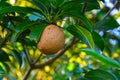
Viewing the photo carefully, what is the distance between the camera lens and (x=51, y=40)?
1342 mm

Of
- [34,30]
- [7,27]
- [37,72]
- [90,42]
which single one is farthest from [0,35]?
[37,72]

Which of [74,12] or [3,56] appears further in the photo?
[3,56]

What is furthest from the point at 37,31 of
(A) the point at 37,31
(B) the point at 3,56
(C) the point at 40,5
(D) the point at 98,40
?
(B) the point at 3,56

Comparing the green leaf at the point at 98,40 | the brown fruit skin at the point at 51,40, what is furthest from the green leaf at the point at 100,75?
the brown fruit skin at the point at 51,40

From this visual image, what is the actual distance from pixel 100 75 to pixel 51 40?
0.29 meters

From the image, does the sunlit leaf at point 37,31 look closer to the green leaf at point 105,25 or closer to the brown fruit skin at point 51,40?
the brown fruit skin at point 51,40

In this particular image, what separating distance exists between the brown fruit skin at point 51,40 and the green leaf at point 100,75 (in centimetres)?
23

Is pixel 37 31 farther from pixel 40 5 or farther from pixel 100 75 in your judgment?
pixel 100 75

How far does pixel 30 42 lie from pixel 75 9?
339mm

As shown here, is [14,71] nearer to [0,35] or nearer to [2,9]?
[0,35]

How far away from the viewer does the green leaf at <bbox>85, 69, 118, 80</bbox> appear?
142 cm

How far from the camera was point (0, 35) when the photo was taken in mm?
1790

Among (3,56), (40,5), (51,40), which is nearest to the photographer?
(51,40)

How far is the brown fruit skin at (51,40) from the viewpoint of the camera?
134 cm
